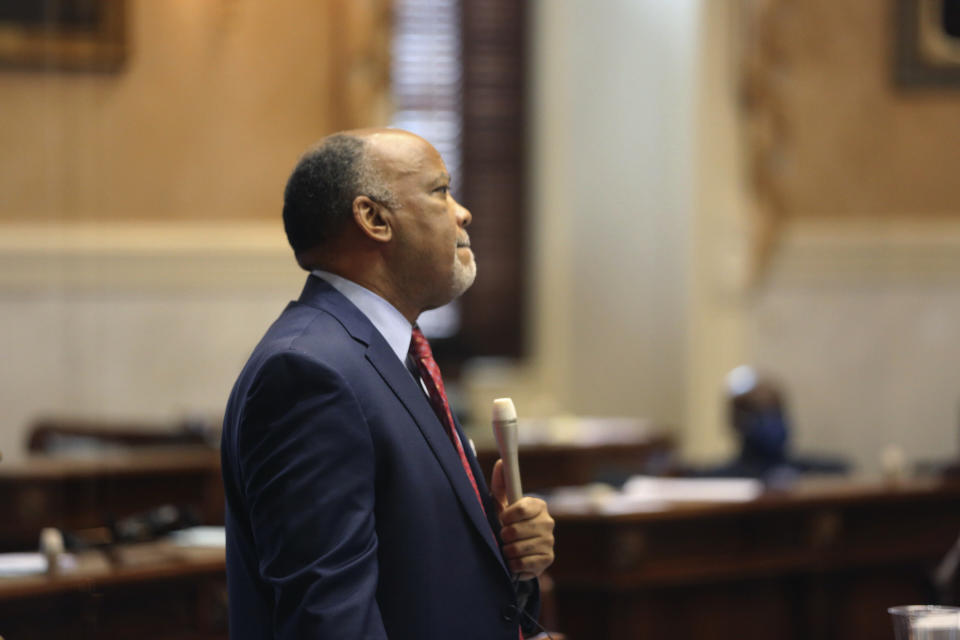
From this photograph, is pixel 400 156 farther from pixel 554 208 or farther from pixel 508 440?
pixel 554 208

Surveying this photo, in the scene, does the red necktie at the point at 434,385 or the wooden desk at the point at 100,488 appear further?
the wooden desk at the point at 100,488

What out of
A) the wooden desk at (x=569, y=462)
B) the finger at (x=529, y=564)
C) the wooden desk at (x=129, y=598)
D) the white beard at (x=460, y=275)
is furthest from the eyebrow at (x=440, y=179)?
the wooden desk at (x=569, y=462)

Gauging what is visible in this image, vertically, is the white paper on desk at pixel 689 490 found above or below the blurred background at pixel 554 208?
below

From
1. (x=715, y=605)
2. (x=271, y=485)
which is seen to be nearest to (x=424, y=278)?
(x=271, y=485)

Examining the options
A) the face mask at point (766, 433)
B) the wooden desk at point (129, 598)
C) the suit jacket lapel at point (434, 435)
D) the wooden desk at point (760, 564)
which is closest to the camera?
the suit jacket lapel at point (434, 435)

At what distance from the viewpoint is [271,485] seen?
1.82 metres

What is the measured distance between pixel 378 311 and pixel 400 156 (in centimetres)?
25

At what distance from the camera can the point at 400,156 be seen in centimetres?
208

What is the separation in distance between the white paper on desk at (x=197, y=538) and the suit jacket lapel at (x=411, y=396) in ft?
5.65

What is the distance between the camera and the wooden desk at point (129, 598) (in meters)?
2.84

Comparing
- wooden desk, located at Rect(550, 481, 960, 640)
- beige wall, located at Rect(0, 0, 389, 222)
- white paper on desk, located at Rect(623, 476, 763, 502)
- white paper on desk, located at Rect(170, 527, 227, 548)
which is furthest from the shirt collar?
beige wall, located at Rect(0, 0, 389, 222)

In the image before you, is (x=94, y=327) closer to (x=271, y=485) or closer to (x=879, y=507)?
(x=879, y=507)

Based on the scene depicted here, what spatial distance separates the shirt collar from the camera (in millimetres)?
2068

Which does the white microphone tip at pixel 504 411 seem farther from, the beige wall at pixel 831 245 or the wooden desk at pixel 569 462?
the beige wall at pixel 831 245
